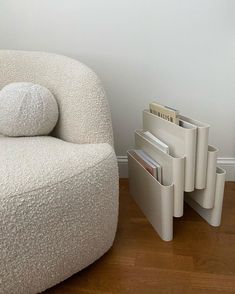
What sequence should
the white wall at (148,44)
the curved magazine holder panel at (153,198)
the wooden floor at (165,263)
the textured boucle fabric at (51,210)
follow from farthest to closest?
1. the white wall at (148,44)
2. the curved magazine holder panel at (153,198)
3. the wooden floor at (165,263)
4. the textured boucle fabric at (51,210)

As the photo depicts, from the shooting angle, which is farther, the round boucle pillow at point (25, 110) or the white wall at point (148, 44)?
the white wall at point (148, 44)

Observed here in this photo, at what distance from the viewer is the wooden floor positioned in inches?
27.2

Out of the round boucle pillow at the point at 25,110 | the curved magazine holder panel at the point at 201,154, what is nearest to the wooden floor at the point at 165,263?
the curved magazine holder panel at the point at 201,154

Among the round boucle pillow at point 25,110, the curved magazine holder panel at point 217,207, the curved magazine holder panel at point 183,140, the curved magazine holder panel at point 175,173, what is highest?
the round boucle pillow at point 25,110

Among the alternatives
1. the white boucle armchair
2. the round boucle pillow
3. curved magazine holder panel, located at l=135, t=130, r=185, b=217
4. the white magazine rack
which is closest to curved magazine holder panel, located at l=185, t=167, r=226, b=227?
the white magazine rack

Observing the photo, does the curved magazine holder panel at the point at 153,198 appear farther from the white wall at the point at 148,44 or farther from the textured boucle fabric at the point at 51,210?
the white wall at the point at 148,44

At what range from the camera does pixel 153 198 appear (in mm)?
875

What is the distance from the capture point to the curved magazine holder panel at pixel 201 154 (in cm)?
77

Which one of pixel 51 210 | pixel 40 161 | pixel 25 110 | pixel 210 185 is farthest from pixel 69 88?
pixel 210 185

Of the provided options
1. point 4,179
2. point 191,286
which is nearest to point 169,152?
point 191,286

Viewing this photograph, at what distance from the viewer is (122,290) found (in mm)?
683

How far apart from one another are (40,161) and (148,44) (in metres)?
0.77

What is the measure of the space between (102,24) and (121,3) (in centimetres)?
11

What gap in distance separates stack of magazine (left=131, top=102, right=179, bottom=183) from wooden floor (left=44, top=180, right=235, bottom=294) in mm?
211
